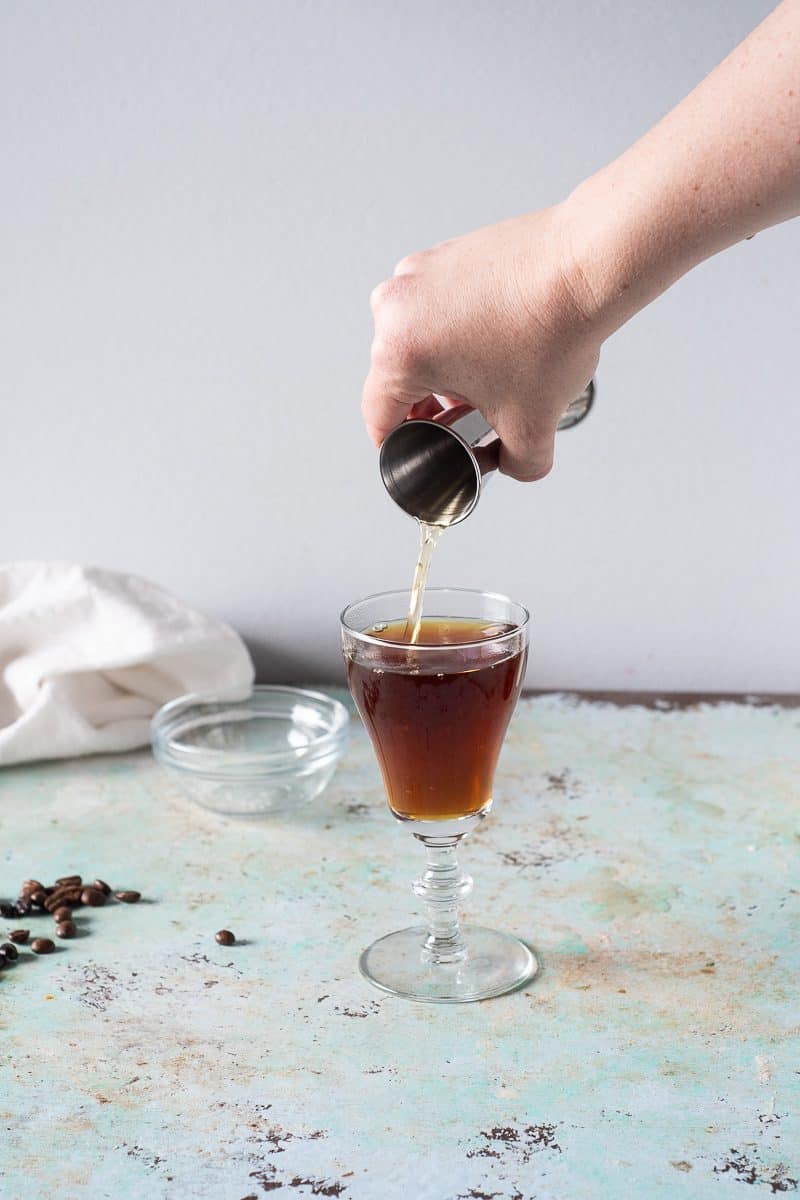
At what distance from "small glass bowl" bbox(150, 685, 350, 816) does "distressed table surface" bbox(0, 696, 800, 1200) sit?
0.04 m

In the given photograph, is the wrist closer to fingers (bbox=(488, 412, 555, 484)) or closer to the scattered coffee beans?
fingers (bbox=(488, 412, 555, 484))

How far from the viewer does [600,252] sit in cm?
104

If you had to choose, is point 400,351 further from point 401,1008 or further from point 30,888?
point 30,888

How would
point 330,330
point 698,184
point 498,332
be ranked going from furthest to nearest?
point 330,330 → point 498,332 → point 698,184

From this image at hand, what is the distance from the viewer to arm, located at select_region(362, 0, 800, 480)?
0.93 m

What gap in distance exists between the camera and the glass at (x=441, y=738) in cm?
118

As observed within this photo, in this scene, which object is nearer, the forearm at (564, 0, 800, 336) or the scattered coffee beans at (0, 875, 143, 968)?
the forearm at (564, 0, 800, 336)

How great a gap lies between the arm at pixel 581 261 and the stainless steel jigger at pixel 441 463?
2 cm

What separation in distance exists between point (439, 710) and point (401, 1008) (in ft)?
0.92

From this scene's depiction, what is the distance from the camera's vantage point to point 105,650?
1.89 metres

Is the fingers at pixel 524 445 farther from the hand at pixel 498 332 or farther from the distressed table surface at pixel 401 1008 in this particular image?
the distressed table surface at pixel 401 1008

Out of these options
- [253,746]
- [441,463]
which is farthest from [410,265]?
[253,746]

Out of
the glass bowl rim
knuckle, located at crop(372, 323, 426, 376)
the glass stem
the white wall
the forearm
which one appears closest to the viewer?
the forearm

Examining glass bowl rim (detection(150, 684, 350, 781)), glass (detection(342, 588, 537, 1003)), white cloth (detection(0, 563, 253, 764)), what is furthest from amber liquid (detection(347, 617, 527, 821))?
white cloth (detection(0, 563, 253, 764))
